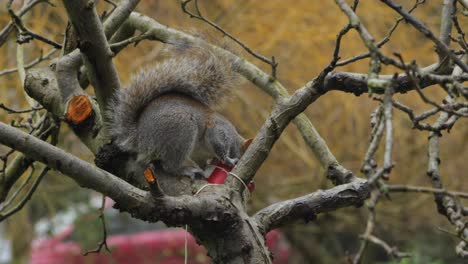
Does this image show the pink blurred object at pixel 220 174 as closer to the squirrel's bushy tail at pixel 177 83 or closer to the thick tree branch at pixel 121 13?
the squirrel's bushy tail at pixel 177 83

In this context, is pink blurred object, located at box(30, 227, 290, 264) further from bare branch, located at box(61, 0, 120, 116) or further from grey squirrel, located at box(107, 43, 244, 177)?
bare branch, located at box(61, 0, 120, 116)

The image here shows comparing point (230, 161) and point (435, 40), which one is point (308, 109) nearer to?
point (230, 161)

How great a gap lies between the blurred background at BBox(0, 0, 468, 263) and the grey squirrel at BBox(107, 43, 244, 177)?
1425mm

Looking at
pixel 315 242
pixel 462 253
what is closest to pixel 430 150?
pixel 462 253

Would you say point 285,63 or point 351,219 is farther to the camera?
point 351,219

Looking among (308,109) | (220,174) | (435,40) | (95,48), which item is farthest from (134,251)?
(435,40)

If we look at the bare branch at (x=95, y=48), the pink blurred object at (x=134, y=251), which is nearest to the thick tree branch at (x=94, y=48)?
the bare branch at (x=95, y=48)

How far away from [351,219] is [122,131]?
3.36m

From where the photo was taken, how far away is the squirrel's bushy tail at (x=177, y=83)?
7.25 ft

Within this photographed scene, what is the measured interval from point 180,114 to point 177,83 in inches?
3.9

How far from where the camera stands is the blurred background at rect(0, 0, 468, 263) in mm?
4195

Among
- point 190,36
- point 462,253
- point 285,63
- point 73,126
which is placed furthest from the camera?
point 285,63

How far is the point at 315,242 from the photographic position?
6.08 metres

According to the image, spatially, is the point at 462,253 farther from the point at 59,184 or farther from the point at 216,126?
the point at 59,184
